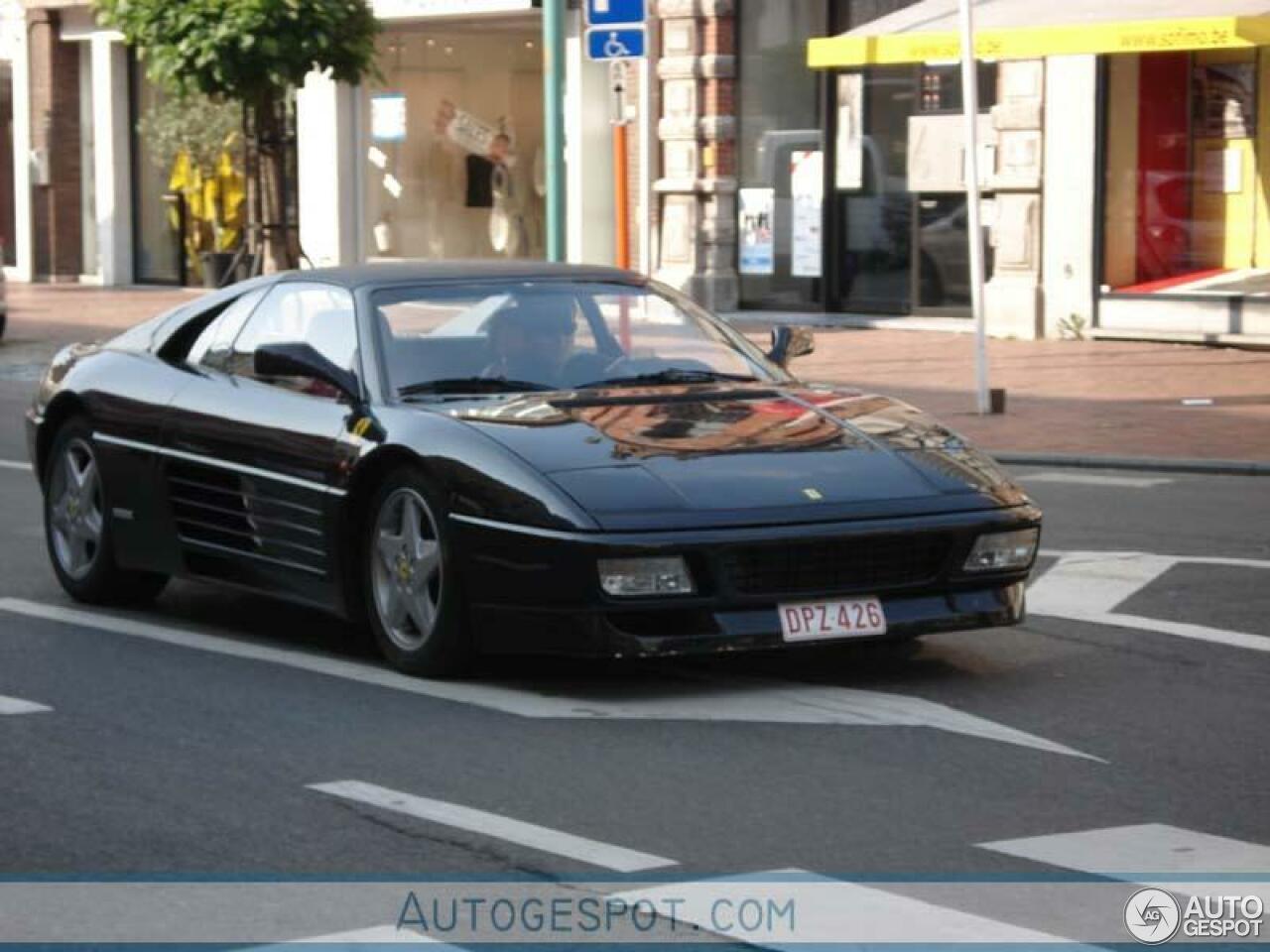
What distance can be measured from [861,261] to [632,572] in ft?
64.3

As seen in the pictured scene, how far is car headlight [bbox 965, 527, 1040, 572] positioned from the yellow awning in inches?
526

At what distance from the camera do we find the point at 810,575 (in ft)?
25.9

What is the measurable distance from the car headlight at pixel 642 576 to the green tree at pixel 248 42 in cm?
1465

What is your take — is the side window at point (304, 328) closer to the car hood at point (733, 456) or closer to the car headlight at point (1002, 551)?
the car hood at point (733, 456)

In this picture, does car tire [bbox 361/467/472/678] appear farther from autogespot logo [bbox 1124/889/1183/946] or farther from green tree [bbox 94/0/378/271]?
green tree [bbox 94/0/378/271]

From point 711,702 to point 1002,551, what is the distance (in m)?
1.06

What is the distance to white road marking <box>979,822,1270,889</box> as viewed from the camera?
5.80m

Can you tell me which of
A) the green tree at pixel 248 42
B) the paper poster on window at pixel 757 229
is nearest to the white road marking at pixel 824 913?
the green tree at pixel 248 42

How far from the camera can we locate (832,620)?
25.8 feet

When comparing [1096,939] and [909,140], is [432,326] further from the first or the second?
[909,140]

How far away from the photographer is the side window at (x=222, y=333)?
973 centimetres

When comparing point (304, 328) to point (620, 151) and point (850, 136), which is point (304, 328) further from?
point (850, 136)

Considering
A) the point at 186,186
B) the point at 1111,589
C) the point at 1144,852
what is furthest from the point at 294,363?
the point at 186,186

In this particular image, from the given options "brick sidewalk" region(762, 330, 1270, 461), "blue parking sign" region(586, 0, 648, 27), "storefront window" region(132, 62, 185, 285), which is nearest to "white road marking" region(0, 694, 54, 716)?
"brick sidewalk" region(762, 330, 1270, 461)
